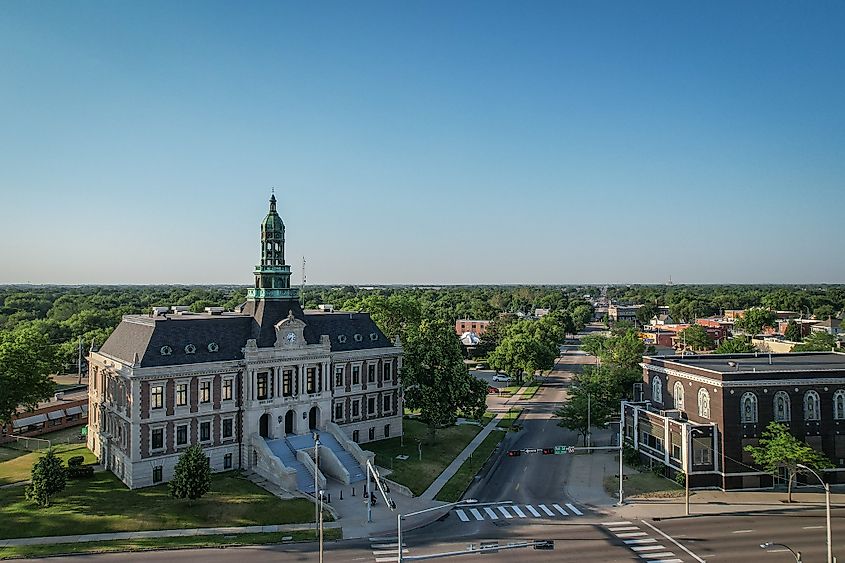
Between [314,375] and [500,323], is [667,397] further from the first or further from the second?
[500,323]

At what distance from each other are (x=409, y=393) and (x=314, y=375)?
11852mm

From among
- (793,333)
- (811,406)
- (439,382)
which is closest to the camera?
(811,406)

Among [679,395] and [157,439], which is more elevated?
[679,395]

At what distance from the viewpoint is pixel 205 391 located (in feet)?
205

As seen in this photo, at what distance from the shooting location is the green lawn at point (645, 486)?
58.8m

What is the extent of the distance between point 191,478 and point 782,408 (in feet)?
178

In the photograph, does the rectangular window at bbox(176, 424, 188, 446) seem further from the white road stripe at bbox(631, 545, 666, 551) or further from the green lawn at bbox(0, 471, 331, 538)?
the white road stripe at bbox(631, 545, 666, 551)

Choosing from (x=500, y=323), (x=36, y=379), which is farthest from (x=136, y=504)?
(x=500, y=323)

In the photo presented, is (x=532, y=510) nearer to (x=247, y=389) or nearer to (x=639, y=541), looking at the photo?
(x=639, y=541)

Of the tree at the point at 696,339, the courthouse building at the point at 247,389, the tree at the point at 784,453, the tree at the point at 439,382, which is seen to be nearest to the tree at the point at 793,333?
the tree at the point at 696,339

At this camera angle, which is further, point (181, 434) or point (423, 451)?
point (423, 451)

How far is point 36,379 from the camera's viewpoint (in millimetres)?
73312

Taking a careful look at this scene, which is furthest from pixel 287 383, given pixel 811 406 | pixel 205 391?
pixel 811 406

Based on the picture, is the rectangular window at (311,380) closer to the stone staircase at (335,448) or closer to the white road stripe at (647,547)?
the stone staircase at (335,448)
